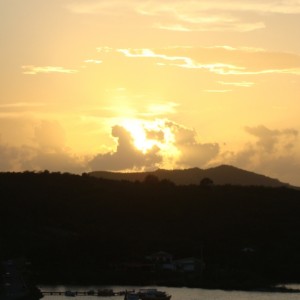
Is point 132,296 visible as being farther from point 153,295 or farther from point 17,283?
point 17,283

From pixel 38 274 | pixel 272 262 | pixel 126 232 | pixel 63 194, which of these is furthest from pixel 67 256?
pixel 63 194

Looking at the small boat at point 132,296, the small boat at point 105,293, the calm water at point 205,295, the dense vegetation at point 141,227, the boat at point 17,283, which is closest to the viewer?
the boat at point 17,283

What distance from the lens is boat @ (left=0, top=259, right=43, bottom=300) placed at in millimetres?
65219

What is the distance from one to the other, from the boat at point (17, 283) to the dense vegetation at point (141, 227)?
6.76m

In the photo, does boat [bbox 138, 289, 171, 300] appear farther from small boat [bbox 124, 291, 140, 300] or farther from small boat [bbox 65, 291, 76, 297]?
small boat [bbox 65, 291, 76, 297]

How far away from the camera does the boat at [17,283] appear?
65.2m

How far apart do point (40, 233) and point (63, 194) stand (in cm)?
1951

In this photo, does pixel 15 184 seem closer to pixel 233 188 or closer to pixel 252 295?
pixel 233 188

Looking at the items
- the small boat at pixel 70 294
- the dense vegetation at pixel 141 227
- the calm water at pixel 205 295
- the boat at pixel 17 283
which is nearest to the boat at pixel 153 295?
the calm water at pixel 205 295

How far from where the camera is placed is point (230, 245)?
335ft

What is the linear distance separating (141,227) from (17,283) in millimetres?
39719

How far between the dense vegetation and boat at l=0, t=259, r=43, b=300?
6756mm

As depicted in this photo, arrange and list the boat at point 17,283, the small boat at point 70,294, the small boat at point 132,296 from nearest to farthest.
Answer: the boat at point 17,283
the small boat at point 132,296
the small boat at point 70,294

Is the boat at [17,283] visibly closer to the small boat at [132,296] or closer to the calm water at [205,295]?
the calm water at [205,295]
